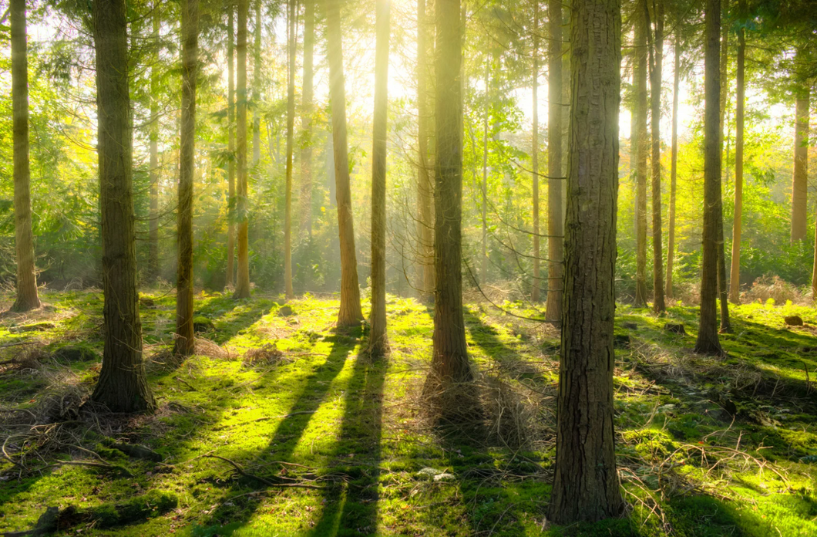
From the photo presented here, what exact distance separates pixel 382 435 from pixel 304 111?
34.1 feet

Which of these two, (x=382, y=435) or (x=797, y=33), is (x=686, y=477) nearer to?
(x=382, y=435)

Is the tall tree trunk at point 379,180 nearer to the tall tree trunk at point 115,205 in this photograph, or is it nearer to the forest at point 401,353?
the forest at point 401,353

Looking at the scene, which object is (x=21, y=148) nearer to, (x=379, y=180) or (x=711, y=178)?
(x=379, y=180)

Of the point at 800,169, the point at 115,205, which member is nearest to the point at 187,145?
the point at 115,205

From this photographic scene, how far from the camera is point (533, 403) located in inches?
223

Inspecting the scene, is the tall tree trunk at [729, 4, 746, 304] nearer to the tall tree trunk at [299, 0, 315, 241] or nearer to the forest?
the forest

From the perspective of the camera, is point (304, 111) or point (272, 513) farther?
point (304, 111)

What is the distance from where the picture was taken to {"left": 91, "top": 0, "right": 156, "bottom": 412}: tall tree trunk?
5.37m

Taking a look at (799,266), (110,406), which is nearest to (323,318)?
A: (110,406)

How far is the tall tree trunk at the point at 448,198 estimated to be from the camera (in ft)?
20.6

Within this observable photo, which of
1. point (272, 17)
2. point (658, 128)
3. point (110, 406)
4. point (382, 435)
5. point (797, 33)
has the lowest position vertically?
point (382, 435)

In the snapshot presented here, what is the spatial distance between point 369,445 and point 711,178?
7838mm

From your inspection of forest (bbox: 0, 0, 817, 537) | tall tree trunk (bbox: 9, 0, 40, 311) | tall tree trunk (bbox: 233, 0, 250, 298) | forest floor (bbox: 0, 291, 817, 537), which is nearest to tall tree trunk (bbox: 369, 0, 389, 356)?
forest (bbox: 0, 0, 817, 537)

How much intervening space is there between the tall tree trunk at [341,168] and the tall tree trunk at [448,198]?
13.0ft
